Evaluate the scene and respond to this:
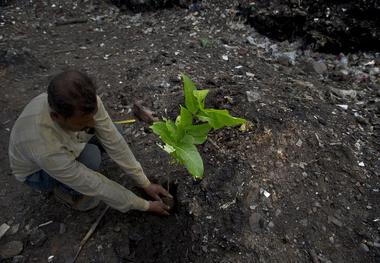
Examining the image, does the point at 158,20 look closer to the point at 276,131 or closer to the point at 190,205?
the point at 276,131

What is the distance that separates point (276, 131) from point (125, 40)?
219 cm

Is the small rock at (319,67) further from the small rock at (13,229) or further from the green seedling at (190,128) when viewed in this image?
the small rock at (13,229)

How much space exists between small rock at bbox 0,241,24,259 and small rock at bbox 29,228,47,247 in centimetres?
6

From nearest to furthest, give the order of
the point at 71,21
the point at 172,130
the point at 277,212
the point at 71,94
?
the point at 71,94 < the point at 172,130 < the point at 277,212 < the point at 71,21

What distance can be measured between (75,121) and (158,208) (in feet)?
2.35

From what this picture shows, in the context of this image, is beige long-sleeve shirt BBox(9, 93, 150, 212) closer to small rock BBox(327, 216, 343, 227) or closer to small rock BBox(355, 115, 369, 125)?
small rock BBox(327, 216, 343, 227)

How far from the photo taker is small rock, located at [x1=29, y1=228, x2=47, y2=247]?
2178 millimetres

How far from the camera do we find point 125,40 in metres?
3.95

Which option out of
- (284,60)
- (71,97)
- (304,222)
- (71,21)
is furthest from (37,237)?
(71,21)

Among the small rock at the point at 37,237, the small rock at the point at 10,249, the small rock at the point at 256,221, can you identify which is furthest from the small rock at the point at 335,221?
the small rock at the point at 10,249

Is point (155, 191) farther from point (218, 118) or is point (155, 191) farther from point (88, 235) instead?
point (218, 118)

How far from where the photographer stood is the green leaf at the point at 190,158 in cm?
165

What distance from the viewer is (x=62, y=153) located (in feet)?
5.68

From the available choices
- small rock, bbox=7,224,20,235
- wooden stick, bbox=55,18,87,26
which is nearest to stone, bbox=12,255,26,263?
small rock, bbox=7,224,20,235
